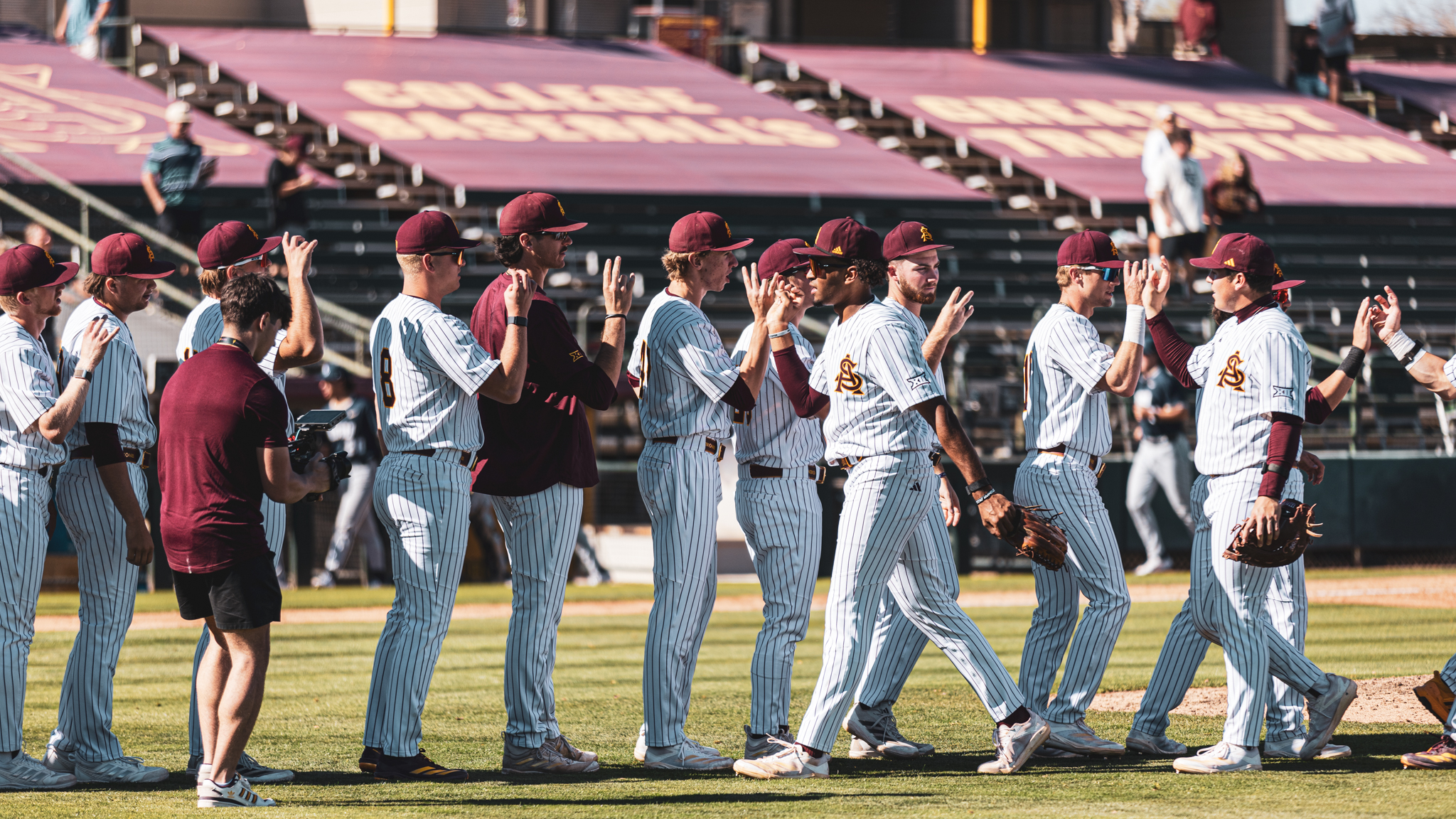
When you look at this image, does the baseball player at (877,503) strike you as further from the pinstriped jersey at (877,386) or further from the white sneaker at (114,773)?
the white sneaker at (114,773)

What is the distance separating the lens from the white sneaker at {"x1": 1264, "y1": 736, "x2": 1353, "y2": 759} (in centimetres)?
682

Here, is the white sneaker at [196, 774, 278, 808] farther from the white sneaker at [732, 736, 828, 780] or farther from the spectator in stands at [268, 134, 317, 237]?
the spectator in stands at [268, 134, 317, 237]

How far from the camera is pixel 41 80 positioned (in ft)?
74.9

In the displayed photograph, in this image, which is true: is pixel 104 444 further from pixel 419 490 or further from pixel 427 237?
pixel 427 237

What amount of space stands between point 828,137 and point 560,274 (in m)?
7.11

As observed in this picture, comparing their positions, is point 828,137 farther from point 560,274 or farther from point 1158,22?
point 1158,22

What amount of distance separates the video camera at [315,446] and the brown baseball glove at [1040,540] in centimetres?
238

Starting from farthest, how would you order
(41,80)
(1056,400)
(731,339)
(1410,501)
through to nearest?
(41,80)
(731,339)
(1410,501)
(1056,400)

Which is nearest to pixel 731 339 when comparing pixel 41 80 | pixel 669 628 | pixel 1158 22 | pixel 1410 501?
pixel 1410 501

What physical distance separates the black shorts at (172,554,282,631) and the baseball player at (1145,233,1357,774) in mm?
3262

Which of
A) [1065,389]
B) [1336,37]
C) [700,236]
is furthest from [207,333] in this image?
[1336,37]

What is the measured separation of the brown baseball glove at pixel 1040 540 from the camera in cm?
643

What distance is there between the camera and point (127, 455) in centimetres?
661

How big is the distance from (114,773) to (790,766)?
245 cm
